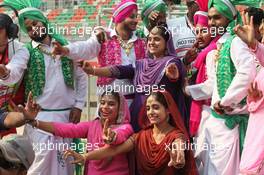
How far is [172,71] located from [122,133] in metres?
0.61

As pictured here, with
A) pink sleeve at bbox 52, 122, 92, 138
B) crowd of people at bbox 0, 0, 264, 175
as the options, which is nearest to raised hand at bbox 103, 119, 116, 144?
crowd of people at bbox 0, 0, 264, 175

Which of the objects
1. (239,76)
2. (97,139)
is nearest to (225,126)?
(239,76)

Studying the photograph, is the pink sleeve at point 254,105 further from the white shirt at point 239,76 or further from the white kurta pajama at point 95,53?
the white kurta pajama at point 95,53

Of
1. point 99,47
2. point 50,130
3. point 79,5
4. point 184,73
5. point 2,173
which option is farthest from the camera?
point 79,5

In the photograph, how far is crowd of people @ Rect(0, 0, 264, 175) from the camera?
151 inches

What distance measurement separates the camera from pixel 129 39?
4.76 m

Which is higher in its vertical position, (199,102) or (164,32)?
(164,32)

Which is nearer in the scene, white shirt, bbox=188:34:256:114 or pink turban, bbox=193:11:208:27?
white shirt, bbox=188:34:256:114

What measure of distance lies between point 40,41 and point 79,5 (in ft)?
34.6

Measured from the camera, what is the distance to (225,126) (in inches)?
160

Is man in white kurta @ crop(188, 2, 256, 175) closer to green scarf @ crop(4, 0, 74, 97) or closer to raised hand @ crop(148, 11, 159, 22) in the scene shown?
raised hand @ crop(148, 11, 159, 22)

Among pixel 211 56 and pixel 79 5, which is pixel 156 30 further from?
pixel 79 5

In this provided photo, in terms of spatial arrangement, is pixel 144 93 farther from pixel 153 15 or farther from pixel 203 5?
pixel 203 5

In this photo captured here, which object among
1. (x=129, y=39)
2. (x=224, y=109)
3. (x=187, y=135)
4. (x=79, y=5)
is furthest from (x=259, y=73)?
(x=79, y=5)
